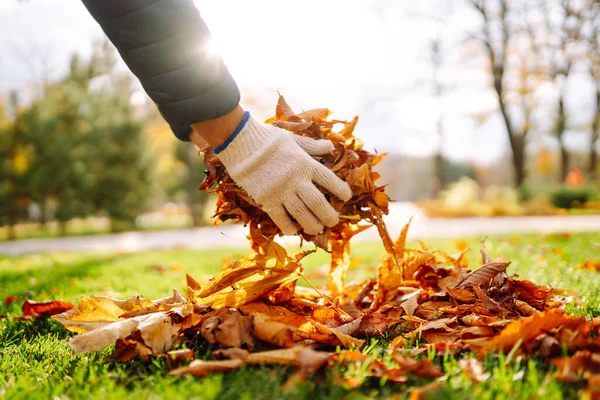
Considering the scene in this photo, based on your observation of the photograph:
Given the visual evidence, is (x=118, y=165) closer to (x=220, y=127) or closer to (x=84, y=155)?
(x=84, y=155)

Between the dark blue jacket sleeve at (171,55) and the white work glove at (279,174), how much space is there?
16 cm

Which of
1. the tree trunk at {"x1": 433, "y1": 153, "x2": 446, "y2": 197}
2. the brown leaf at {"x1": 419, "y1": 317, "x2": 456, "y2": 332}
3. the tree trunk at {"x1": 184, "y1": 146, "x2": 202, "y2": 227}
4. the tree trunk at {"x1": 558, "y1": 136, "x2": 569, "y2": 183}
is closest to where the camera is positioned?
the brown leaf at {"x1": 419, "y1": 317, "x2": 456, "y2": 332}

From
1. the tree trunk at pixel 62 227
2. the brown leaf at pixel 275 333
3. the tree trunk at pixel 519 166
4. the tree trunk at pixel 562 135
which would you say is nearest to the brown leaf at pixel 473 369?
the brown leaf at pixel 275 333

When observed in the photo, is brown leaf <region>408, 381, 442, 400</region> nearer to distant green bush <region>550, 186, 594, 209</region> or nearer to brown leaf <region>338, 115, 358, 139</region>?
brown leaf <region>338, 115, 358, 139</region>

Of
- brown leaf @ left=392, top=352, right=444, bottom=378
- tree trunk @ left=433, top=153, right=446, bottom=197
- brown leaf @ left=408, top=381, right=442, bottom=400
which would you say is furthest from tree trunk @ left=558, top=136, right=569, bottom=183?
brown leaf @ left=408, top=381, right=442, bottom=400

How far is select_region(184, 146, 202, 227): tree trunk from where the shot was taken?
20.4 metres

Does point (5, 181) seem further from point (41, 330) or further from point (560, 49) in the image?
point (560, 49)

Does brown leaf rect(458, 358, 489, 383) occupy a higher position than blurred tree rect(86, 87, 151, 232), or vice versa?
brown leaf rect(458, 358, 489, 383)

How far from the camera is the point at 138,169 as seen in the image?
67.6 ft

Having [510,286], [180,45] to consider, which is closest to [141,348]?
[180,45]

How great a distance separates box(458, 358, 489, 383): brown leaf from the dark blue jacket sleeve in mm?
1264

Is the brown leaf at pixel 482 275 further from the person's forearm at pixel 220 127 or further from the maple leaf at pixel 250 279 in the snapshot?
the person's forearm at pixel 220 127

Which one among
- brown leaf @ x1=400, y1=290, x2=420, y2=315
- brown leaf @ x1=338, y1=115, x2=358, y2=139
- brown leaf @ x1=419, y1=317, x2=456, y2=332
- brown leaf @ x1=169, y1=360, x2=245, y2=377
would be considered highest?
brown leaf @ x1=338, y1=115, x2=358, y2=139

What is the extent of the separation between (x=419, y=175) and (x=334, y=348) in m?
78.0
